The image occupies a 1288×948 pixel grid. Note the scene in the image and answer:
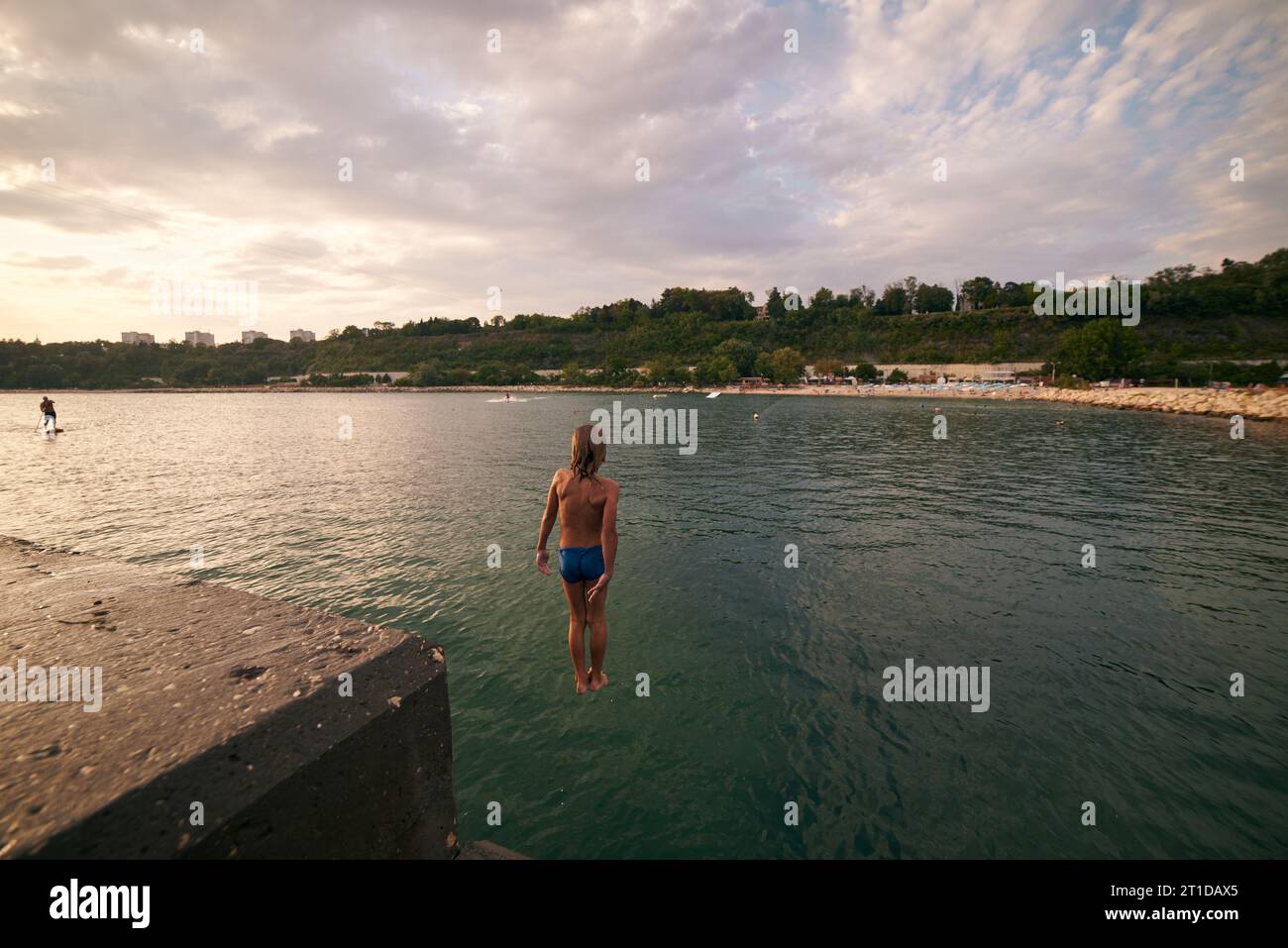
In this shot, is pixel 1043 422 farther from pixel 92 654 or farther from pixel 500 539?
pixel 92 654

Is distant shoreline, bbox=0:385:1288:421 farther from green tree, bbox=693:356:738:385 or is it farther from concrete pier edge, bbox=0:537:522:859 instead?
concrete pier edge, bbox=0:537:522:859

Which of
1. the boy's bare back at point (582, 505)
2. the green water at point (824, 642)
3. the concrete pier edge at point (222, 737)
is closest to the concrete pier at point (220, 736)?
the concrete pier edge at point (222, 737)

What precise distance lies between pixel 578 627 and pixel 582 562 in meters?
1.11

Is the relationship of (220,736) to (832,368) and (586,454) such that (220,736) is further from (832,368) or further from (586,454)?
(832,368)

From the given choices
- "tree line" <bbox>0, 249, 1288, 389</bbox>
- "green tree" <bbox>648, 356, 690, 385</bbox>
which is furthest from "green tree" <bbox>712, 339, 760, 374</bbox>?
"green tree" <bbox>648, 356, 690, 385</bbox>

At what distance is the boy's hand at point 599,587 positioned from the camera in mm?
6805

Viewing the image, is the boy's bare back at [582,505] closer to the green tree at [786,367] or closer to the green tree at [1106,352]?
the green tree at [1106,352]

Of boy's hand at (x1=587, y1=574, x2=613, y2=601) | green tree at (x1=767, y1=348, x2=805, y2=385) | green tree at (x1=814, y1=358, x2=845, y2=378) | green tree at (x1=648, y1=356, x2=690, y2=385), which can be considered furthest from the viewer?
green tree at (x1=648, y1=356, x2=690, y2=385)

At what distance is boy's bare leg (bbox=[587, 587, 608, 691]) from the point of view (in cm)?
716

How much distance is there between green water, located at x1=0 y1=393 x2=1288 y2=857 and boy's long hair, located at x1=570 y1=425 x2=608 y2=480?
11.2 ft

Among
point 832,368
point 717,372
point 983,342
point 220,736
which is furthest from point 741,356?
point 220,736

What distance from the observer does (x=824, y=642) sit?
9430 millimetres

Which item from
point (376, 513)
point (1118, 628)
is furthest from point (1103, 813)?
point (376, 513)

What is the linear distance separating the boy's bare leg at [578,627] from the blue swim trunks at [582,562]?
0.57 ft
